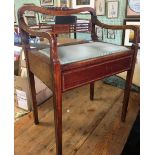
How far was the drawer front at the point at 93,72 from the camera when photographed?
33.0 inches

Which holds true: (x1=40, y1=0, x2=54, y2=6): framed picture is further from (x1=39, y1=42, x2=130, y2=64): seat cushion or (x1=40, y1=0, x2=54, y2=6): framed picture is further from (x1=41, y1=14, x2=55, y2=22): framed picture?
(x1=39, y1=42, x2=130, y2=64): seat cushion

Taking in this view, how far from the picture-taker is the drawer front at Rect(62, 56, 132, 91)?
839 mm

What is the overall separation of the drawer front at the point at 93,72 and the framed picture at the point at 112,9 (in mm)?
998

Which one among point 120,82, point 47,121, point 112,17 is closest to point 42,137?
point 47,121

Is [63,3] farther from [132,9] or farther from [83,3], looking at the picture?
[132,9]

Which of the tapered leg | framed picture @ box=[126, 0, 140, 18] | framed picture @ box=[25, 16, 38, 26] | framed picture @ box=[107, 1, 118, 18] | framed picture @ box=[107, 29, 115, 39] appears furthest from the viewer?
framed picture @ box=[25, 16, 38, 26]

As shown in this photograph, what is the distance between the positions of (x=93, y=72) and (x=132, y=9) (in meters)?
1.19

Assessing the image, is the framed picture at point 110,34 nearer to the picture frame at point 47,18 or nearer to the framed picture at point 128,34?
the framed picture at point 128,34

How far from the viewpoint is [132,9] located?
5.93 ft

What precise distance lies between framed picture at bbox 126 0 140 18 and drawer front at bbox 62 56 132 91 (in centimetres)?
87

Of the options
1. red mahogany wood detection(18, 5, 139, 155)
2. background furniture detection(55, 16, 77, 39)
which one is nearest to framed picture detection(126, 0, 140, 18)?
background furniture detection(55, 16, 77, 39)

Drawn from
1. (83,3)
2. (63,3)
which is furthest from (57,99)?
(63,3)

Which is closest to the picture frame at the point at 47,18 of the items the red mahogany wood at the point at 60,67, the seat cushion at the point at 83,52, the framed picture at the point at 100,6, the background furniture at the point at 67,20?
the background furniture at the point at 67,20
